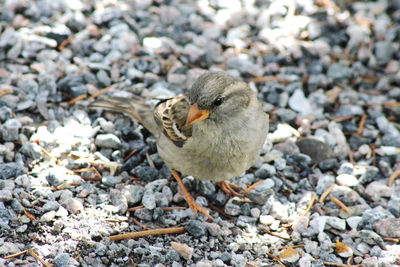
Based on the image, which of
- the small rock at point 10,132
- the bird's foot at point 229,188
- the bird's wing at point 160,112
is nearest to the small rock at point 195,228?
the bird's foot at point 229,188

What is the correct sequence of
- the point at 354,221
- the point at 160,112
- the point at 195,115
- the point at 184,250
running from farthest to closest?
the point at 160,112
the point at 354,221
the point at 195,115
the point at 184,250

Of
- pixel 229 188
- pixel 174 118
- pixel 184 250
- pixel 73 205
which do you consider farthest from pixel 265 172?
pixel 73 205

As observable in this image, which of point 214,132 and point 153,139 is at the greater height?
point 214,132

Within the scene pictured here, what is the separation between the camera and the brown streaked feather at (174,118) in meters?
4.16

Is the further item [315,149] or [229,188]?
[315,149]

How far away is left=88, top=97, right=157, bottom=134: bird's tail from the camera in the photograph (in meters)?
4.71

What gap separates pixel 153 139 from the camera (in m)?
4.80

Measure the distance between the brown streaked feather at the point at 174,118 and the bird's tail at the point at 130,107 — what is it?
15 centimetres

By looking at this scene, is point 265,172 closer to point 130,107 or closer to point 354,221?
point 354,221

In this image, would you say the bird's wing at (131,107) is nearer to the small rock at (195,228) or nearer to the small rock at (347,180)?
the small rock at (195,228)

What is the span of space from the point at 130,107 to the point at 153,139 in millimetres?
368

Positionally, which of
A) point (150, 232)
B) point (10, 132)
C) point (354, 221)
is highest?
point (10, 132)

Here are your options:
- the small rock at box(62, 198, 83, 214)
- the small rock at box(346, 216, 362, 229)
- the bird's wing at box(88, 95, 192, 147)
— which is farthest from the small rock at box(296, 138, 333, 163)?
the small rock at box(62, 198, 83, 214)

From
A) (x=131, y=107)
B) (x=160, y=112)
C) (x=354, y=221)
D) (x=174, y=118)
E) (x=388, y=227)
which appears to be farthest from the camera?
(x=131, y=107)
